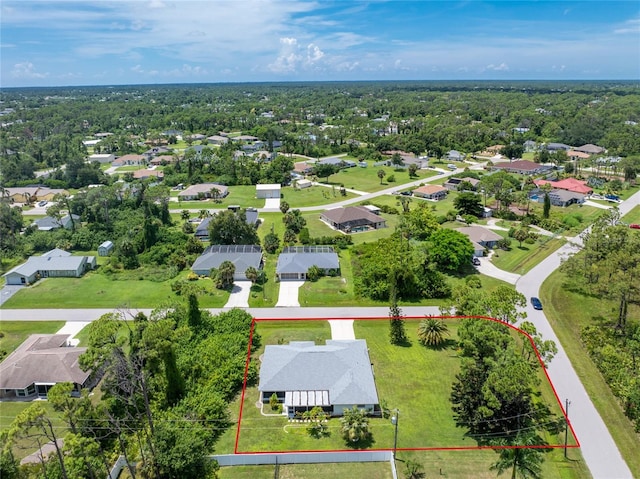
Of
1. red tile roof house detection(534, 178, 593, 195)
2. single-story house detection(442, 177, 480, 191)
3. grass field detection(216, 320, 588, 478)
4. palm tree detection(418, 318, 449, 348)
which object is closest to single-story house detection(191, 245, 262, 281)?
grass field detection(216, 320, 588, 478)

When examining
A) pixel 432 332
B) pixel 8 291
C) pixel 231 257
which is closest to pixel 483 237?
pixel 432 332

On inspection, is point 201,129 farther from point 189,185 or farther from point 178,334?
point 178,334

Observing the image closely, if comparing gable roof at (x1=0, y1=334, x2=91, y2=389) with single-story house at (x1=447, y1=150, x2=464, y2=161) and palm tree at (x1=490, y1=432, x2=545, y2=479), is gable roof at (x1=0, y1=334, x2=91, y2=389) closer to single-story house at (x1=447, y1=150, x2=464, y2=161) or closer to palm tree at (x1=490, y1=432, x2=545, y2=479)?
palm tree at (x1=490, y1=432, x2=545, y2=479)

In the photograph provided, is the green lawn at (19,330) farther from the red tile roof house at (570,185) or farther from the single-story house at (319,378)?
the red tile roof house at (570,185)

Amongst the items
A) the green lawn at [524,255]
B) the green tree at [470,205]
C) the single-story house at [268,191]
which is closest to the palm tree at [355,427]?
the green lawn at [524,255]

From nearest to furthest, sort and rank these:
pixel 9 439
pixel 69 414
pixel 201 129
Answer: pixel 9 439, pixel 69 414, pixel 201 129

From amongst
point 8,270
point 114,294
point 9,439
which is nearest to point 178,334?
point 9,439
